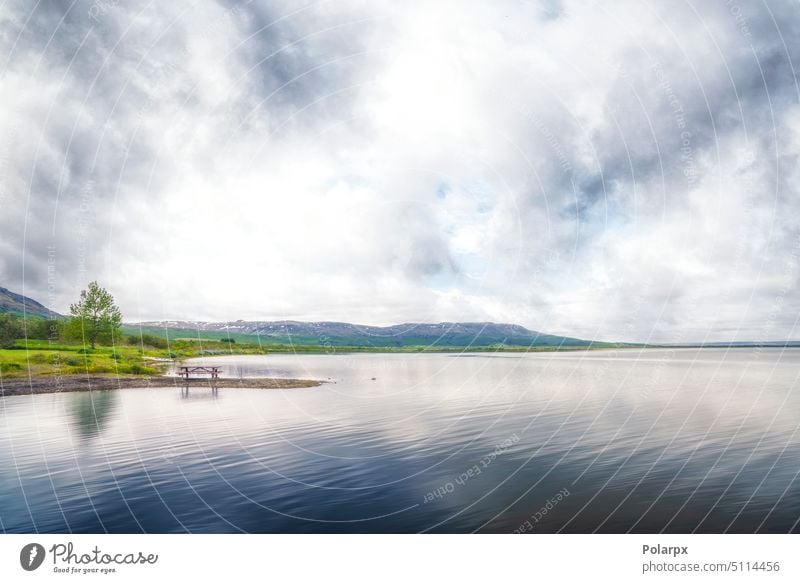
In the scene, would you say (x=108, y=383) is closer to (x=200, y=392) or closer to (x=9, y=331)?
(x=200, y=392)

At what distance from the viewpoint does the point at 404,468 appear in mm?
18500

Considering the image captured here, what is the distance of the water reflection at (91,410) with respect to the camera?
2798 cm

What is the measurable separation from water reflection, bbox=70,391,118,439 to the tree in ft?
121

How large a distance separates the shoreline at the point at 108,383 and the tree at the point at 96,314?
25.3 m

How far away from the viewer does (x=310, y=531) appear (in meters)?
12.6

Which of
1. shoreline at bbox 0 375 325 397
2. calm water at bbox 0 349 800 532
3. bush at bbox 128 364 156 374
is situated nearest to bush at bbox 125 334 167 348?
bush at bbox 128 364 156 374

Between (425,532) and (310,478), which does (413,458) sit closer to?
(310,478)

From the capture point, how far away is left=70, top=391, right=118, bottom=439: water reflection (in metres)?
28.0

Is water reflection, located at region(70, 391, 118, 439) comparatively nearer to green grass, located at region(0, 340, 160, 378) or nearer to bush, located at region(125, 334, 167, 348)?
green grass, located at region(0, 340, 160, 378)

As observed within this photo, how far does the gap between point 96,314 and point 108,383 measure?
34168 mm

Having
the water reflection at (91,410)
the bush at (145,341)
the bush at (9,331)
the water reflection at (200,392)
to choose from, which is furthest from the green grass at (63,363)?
the bush at (145,341)

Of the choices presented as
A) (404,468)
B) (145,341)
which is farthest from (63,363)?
(145,341)

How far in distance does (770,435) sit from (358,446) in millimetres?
22568

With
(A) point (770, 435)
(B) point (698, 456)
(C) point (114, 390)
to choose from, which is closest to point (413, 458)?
(B) point (698, 456)
